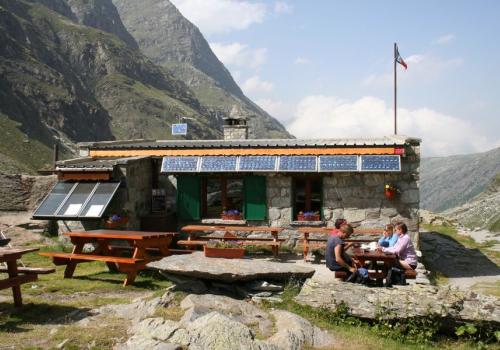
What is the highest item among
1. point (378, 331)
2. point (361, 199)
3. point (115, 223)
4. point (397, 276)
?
point (361, 199)

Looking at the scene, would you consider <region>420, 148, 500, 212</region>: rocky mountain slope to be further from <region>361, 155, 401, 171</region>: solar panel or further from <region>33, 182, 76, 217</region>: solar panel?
<region>33, 182, 76, 217</region>: solar panel

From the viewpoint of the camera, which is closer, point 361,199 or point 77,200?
point 77,200

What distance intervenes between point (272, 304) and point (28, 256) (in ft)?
25.5

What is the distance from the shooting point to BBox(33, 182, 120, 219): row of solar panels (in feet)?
42.6

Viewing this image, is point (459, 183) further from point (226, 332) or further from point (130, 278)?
point (226, 332)

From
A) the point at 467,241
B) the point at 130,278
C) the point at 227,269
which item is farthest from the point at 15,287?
the point at 467,241

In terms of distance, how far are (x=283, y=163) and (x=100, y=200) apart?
17.3 feet

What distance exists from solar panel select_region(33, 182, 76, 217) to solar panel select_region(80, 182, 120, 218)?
2.75ft

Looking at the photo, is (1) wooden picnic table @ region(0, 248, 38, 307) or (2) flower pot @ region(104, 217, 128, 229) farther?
(2) flower pot @ region(104, 217, 128, 229)

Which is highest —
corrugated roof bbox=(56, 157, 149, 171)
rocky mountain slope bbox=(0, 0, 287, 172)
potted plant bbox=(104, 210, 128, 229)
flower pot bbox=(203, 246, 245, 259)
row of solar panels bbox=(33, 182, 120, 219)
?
rocky mountain slope bbox=(0, 0, 287, 172)

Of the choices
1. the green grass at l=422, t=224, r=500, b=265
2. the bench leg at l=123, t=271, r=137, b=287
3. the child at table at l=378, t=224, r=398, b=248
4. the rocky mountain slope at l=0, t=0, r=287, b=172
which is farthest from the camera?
the rocky mountain slope at l=0, t=0, r=287, b=172

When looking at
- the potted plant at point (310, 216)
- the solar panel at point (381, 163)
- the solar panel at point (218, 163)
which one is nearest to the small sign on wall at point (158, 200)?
the solar panel at point (218, 163)

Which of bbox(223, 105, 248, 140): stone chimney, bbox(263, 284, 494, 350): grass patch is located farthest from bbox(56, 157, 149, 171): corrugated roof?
bbox(263, 284, 494, 350): grass patch

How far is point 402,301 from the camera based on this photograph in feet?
24.7
